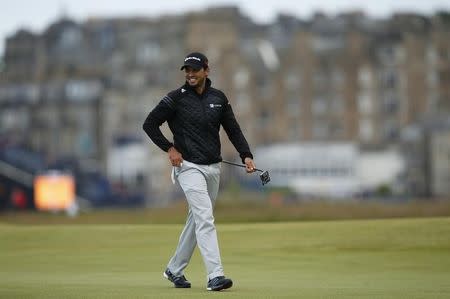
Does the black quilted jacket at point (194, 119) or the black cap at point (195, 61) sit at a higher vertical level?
the black cap at point (195, 61)

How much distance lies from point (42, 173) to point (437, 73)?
212 feet

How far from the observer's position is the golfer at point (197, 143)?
49.2 feet

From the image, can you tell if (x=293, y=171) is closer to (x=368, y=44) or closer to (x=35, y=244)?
(x=368, y=44)

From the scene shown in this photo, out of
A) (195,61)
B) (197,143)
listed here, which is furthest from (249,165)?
(195,61)

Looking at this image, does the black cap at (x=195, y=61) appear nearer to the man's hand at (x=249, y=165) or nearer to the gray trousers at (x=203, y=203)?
the gray trousers at (x=203, y=203)

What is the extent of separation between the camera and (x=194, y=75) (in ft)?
49.3

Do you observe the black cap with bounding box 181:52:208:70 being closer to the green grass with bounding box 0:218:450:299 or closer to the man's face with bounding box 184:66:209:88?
the man's face with bounding box 184:66:209:88

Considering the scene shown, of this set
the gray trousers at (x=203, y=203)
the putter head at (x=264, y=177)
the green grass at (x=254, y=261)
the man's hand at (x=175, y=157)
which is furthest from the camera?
the putter head at (x=264, y=177)

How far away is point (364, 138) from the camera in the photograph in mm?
168750

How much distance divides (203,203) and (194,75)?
4.08ft

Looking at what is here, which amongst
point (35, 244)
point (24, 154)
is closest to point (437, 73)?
point (24, 154)

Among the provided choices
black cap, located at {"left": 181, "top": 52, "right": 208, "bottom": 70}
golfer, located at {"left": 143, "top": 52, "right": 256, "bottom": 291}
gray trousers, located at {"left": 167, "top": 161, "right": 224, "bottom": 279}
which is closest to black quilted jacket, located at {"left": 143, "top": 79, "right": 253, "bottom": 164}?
golfer, located at {"left": 143, "top": 52, "right": 256, "bottom": 291}

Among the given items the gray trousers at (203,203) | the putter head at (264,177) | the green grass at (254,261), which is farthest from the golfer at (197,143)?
the green grass at (254,261)

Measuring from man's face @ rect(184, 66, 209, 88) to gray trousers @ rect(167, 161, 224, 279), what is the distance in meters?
0.78
